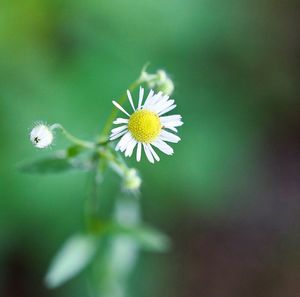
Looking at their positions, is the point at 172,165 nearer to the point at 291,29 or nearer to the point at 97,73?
the point at 97,73

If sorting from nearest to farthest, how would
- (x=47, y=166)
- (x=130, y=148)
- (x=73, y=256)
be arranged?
1. (x=130, y=148)
2. (x=47, y=166)
3. (x=73, y=256)

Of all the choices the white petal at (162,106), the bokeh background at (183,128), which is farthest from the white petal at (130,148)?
the bokeh background at (183,128)

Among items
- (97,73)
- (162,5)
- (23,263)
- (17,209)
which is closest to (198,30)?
(162,5)

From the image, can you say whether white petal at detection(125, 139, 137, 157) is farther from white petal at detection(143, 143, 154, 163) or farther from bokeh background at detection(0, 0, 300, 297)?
bokeh background at detection(0, 0, 300, 297)

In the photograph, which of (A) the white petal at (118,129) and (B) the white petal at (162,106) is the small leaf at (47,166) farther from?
(B) the white petal at (162,106)

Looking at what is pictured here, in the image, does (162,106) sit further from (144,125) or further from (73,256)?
(73,256)

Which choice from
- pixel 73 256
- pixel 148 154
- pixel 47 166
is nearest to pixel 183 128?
pixel 73 256
